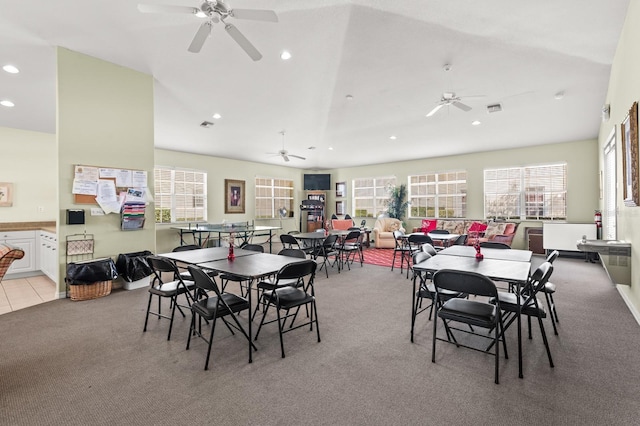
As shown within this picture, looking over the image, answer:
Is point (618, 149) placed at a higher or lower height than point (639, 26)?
lower

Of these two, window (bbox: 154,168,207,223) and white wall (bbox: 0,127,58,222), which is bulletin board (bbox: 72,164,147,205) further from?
window (bbox: 154,168,207,223)

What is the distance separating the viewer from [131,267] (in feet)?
14.9

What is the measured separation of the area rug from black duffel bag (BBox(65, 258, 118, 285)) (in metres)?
4.80

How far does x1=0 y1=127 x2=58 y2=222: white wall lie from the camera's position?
6270 mm

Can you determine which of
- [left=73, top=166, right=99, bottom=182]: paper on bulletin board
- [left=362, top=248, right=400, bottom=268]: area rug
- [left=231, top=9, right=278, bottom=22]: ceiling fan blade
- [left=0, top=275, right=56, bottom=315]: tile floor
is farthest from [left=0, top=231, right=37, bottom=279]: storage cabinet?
[left=362, top=248, right=400, bottom=268]: area rug

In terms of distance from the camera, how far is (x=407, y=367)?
7.88 feet

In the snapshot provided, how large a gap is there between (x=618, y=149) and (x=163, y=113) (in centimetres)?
751

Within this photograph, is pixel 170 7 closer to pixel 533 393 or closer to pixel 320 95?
pixel 320 95

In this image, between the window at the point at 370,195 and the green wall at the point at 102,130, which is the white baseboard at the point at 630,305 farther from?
the window at the point at 370,195

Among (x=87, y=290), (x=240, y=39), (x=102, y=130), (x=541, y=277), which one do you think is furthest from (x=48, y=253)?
(x=541, y=277)

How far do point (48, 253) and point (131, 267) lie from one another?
202cm

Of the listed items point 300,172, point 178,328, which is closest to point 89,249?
point 178,328

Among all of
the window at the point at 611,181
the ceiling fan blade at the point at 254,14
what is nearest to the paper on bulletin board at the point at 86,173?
the ceiling fan blade at the point at 254,14

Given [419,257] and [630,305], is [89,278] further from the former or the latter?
[630,305]
